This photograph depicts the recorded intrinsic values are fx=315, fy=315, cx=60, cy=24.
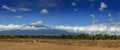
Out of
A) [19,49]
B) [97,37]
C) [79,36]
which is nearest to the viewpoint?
[19,49]

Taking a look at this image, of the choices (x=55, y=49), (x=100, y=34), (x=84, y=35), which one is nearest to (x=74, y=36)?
(x=84, y=35)

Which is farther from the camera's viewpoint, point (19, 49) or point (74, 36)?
point (74, 36)

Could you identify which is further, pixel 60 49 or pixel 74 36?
pixel 74 36

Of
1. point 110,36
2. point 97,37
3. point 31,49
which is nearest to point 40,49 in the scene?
point 31,49

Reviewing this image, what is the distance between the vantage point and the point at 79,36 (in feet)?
258

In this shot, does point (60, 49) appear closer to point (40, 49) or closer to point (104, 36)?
point (40, 49)

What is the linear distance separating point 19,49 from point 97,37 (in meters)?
47.3

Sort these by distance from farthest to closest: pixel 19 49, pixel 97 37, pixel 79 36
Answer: pixel 79 36 < pixel 97 37 < pixel 19 49

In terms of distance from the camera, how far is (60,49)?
26531 mm

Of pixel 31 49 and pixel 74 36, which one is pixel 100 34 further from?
pixel 31 49

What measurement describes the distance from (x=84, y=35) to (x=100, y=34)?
20.5ft

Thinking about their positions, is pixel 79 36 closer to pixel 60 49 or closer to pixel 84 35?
pixel 84 35

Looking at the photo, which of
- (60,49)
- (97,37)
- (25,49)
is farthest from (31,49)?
(97,37)

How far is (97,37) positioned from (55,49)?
45.8 meters
